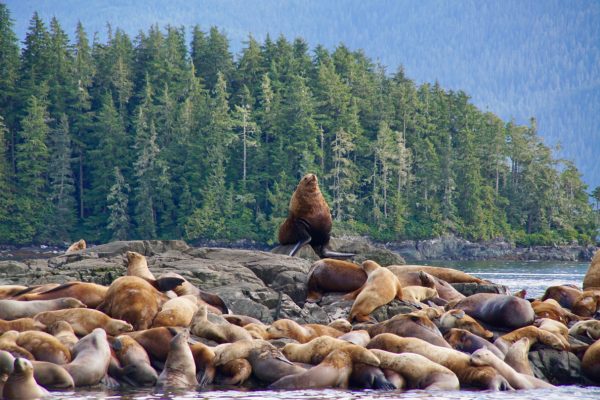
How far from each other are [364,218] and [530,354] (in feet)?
251

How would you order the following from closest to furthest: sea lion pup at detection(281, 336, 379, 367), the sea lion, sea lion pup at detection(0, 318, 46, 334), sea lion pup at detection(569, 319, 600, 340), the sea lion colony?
the sea lion colony
sea lion pup at detection(281, 336, 379, 367)
sea lion pup at detection(0, 318, 46, 334)
sea lion pup at detection(569, 319, 600, 340)
the sea lion

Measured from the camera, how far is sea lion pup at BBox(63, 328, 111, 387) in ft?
35.3

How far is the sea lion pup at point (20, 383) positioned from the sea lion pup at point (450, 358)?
13.1 ft

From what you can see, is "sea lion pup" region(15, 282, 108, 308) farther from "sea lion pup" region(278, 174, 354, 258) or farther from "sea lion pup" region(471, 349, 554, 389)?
"sea lion pup" region(278, 174, 354, 258)

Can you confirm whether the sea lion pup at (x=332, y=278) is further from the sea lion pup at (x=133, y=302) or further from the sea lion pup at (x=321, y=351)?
the sea lion pup at (x=321, y=351)

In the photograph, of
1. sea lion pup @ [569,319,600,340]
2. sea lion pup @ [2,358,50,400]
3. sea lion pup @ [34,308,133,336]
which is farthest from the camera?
sea lion pup @ [569,319,600,340]

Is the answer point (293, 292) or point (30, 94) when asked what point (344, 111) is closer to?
point (30, 94)

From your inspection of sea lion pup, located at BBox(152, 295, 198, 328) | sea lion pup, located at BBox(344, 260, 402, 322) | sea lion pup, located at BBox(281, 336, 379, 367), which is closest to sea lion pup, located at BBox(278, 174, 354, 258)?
sea lion pup, located at BBox(344, 260, 402, 322)

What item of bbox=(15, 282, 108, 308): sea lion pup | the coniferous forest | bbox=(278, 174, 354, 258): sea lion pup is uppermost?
the coniferous forest

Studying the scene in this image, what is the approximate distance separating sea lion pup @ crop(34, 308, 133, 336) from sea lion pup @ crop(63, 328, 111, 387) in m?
0.89

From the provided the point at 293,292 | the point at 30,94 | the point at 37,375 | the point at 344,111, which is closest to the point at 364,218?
the point at 344,111

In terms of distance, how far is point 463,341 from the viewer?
12.9 meters

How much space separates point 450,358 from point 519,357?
1273 millimetres

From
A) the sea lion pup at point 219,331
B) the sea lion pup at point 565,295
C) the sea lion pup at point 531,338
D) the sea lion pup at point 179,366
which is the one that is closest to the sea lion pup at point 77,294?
the sea lion pup at point 219,331
